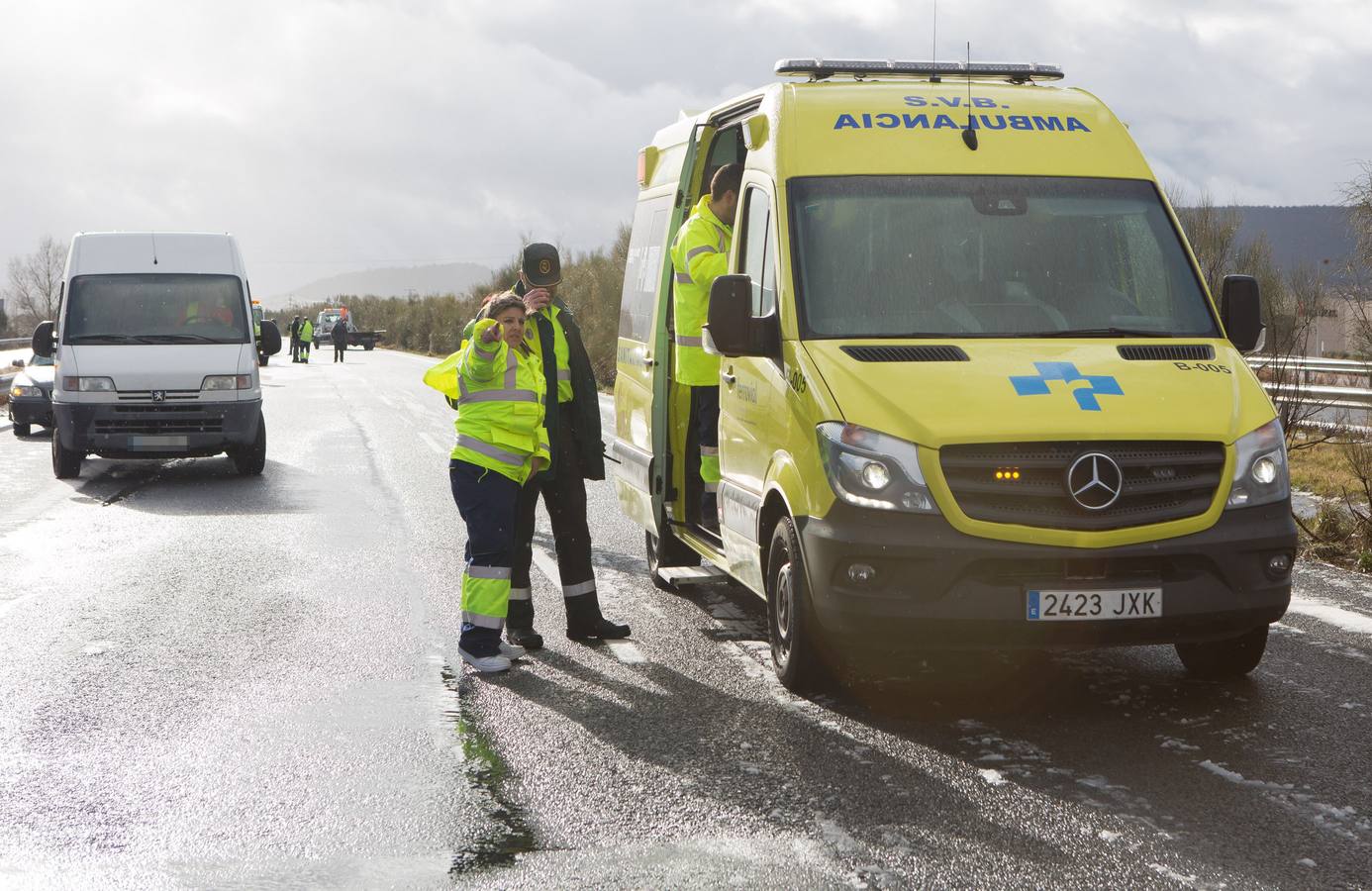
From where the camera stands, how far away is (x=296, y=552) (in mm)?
10742

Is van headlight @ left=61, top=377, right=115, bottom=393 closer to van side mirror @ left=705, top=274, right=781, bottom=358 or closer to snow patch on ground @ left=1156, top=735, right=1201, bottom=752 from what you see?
van side mirror @ left=705, top=274, right=781, bottom=358

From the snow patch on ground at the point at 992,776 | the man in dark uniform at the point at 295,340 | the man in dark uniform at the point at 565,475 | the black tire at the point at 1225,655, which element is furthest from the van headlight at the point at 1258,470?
the man in dark uniform at the point at 295,340

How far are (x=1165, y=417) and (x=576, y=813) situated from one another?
264 cm

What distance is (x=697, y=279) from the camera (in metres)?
8.05

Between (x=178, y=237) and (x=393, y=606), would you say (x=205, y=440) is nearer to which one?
(x=178, y=237)

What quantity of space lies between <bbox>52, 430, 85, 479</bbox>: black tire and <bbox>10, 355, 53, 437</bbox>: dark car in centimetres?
519

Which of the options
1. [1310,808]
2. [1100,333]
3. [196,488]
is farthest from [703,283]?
[196,488]

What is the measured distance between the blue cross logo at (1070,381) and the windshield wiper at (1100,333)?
0.39m

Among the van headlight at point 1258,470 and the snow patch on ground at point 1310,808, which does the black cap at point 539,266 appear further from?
the snow patch on ground at point 1310,808

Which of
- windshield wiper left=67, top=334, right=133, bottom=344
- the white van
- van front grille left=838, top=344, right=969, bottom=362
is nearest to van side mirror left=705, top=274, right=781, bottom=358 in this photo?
van front grille left=838, top=344, right=969, bottom=362

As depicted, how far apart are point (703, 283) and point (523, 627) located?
195cm

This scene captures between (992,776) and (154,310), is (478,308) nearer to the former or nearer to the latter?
(154,310)

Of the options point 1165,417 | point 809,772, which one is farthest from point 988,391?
point 809,772

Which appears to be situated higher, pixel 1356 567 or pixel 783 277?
pixel 783 277
